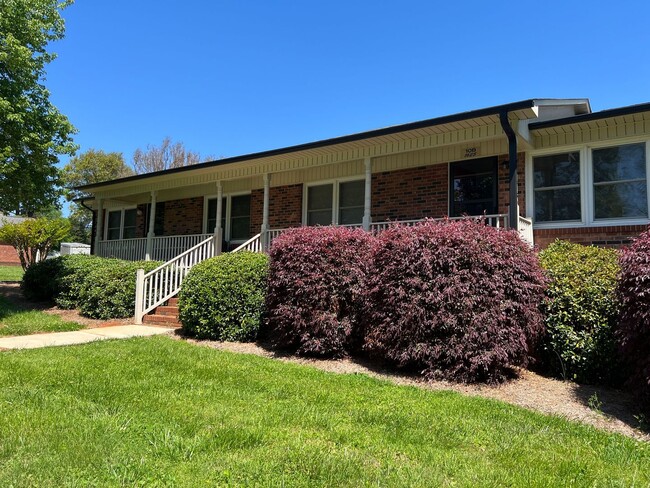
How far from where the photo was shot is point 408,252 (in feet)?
20.1

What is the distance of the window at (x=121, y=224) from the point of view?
18.8 m

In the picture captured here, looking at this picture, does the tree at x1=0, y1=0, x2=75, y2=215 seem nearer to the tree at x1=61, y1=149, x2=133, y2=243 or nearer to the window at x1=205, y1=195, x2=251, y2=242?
the window at x1=205, y1=195, x2=251, y2=242

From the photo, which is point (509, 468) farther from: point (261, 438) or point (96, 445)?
point (96, 445)

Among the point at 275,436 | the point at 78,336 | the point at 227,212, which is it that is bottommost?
the point at 275,436

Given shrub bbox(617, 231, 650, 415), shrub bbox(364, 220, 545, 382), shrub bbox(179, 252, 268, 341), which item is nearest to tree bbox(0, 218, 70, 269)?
shrub bbox(179, 252, 268, 341)

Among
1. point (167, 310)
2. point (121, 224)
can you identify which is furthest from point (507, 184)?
point (121, 224)

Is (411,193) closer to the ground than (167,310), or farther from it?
farther from it

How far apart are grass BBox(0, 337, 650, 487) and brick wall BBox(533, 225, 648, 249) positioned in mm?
5106

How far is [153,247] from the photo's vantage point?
15.2 m

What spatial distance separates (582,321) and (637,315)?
1.24 meters

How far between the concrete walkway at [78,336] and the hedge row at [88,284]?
3.76 ft

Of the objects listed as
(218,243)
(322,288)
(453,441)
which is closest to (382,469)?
(453,441)

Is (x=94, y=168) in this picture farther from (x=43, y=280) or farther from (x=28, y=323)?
(x=28, y=323)

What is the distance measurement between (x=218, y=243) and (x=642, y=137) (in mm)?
10008
